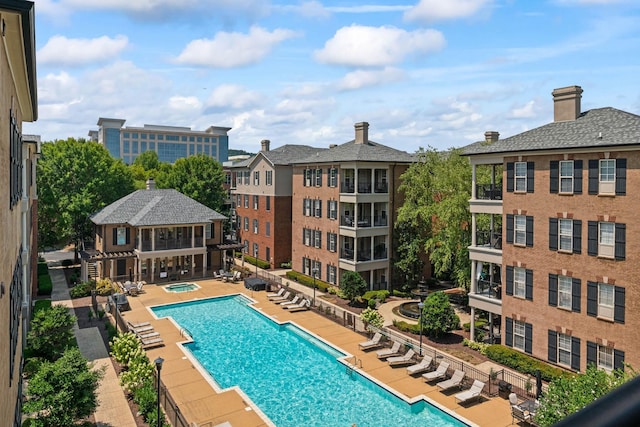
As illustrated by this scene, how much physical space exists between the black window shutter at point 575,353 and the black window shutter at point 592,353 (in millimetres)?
493

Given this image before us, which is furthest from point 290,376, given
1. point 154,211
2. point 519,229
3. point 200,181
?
point 200,181

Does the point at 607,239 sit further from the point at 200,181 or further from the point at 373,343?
the point at 200,181

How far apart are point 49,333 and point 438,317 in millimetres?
20970

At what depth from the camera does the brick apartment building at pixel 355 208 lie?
3909 cm

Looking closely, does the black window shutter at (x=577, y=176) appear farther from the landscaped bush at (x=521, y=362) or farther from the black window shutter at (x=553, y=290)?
the landscaped bush at (x=521, y=362)

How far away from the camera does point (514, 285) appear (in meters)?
25.4

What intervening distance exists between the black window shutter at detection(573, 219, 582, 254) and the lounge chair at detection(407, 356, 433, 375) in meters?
9.04

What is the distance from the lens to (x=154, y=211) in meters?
45.7

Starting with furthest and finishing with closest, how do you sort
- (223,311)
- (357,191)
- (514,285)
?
(357,191)
(223,311)
(514,285)

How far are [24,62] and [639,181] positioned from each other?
2352 centimetres

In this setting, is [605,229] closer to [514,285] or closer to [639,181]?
[639,181]

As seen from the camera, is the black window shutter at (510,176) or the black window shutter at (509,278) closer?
the black window shutter at (510,176)

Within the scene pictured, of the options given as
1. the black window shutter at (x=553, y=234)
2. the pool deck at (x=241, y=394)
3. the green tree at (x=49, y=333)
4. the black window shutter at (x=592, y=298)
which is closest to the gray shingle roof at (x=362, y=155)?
the pool deck at (x=241, y=394)

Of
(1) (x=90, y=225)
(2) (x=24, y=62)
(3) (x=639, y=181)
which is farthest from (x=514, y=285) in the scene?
(1) (x=90, y=225)
